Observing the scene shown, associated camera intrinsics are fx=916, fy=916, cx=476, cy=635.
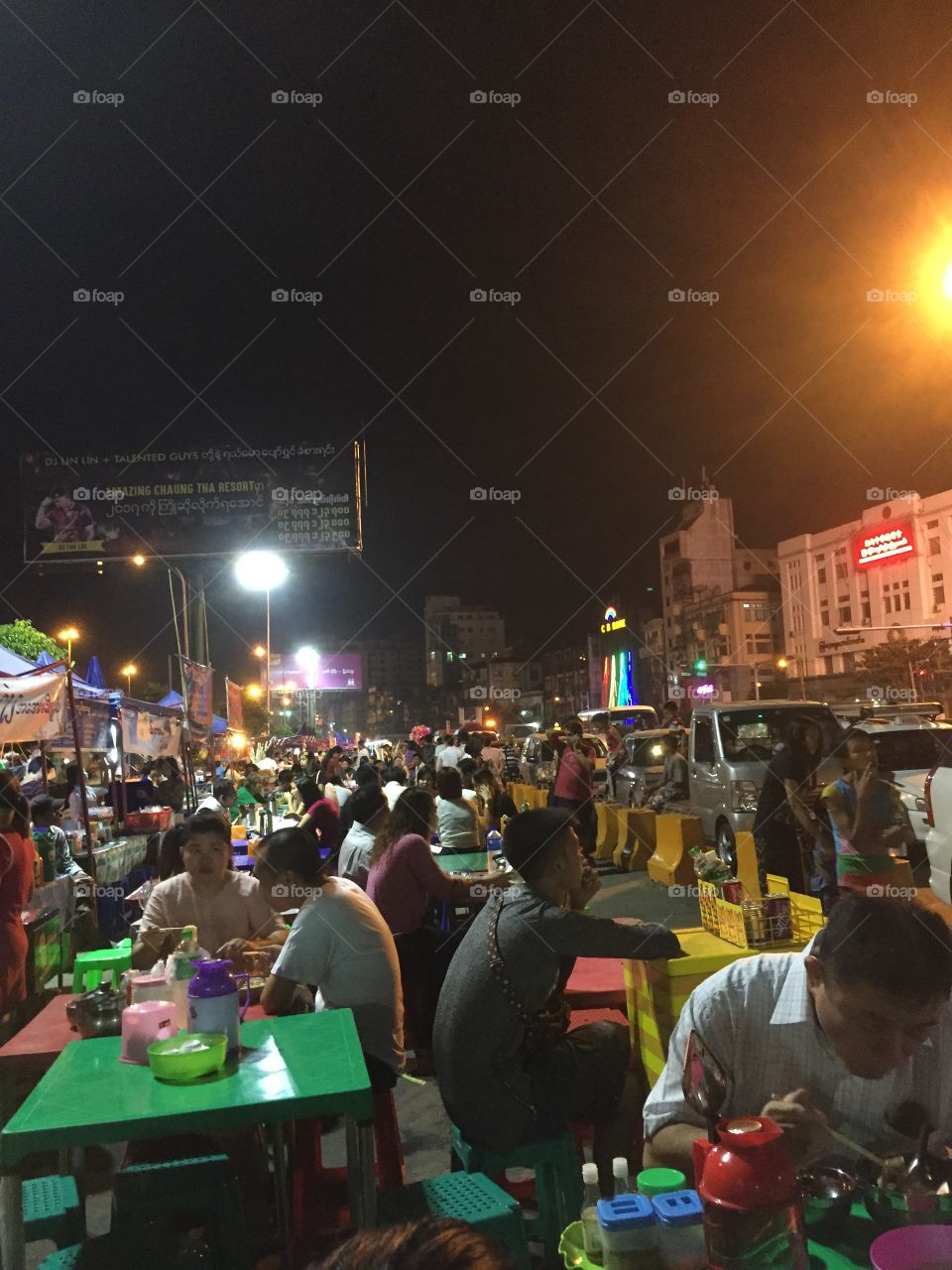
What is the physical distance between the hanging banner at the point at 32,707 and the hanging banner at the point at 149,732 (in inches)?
78.8

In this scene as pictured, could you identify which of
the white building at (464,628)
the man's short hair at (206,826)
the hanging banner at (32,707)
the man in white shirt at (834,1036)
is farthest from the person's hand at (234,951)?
the white building at (464,628)

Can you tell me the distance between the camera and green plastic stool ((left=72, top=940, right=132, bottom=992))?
5363 millimetres

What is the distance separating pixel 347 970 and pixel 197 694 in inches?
394

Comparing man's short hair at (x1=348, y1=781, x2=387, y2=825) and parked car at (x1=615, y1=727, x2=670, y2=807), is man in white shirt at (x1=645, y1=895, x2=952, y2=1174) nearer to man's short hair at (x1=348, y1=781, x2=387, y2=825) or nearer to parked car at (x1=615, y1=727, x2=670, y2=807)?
man's short hair at (x1=348, y1=781, x2=387, y2=825)

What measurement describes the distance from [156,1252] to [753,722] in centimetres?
1093

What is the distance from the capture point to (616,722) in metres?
31.0

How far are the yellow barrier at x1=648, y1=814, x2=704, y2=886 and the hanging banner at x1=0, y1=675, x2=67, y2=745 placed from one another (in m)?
7.81

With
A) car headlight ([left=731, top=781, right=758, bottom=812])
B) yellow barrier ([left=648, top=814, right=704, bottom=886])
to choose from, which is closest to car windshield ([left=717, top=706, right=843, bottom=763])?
car headlight ([left=731, top=781, right=758, bottom=812])

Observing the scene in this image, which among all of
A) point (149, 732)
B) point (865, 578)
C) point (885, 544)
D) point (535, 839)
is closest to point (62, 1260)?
point (535, 839)

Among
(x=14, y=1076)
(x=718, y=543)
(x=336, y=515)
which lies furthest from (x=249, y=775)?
(x=718, y=543)

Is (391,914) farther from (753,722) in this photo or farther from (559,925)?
(753,722)

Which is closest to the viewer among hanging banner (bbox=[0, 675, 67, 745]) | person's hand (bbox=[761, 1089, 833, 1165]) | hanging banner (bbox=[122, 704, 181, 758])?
person's hand (bbox=[761, 1089, 833, 1165])

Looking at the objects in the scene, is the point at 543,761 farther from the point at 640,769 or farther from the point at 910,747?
the point at 910,747

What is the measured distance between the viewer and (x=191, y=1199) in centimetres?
318
